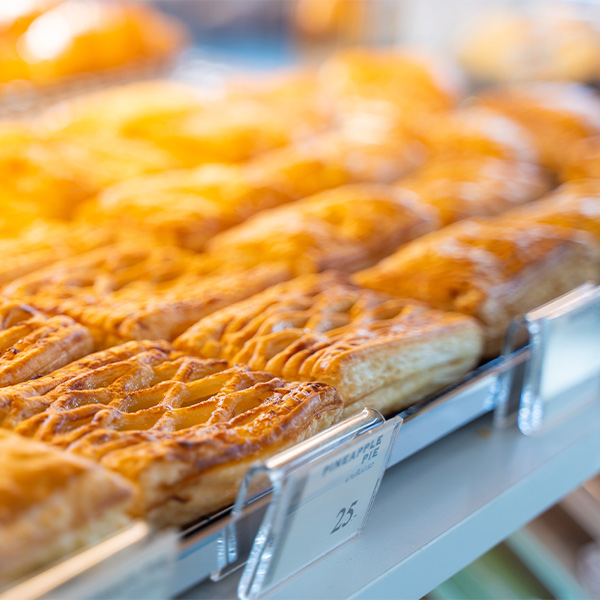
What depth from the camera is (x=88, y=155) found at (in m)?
2.16

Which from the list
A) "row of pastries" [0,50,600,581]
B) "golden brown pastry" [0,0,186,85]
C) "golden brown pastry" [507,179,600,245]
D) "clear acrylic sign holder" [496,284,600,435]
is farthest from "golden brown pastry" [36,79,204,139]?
"clear acrylic sign holder" [496,284,600,435]

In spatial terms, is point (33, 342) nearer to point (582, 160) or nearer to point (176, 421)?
point (176, 421)

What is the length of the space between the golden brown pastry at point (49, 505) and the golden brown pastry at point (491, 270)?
0.88 m

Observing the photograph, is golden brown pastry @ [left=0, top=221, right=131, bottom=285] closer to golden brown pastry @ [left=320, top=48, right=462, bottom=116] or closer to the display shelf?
the display shelf

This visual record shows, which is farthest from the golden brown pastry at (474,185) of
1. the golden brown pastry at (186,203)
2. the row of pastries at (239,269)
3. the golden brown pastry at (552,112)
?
the golden brown pastry at (186,203)

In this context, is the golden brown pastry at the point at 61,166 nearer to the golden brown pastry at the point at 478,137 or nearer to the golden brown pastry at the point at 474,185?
the golden brown pastry at the point at 474,185

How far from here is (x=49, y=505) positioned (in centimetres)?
79

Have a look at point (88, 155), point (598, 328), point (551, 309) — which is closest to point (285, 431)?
point (551, 309)

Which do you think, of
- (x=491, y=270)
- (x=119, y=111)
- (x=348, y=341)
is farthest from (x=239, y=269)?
(x=119, y=111)

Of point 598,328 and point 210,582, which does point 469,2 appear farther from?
point 210,582

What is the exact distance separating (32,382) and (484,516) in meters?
0.78

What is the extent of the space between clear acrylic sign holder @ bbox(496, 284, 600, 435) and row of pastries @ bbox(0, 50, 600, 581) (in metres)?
0.10

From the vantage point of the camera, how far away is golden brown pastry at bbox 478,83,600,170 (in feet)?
8.16

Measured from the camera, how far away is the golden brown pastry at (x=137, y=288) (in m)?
1.33
